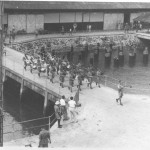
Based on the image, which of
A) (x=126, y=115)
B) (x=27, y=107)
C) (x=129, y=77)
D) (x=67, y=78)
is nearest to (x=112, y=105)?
(x=126, y=115)

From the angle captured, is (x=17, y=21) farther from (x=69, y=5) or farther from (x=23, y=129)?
(x=23, y=129)

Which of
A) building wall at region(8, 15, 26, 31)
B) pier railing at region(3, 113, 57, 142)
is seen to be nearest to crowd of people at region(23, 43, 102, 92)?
pier railing at region(3, 113, 57, 142)

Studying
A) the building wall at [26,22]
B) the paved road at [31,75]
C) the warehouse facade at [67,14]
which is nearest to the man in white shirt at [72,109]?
the paved road at [31,75]

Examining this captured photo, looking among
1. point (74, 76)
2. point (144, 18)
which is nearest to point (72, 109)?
point (74, 76)

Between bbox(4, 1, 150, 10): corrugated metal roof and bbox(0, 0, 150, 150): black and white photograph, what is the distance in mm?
158

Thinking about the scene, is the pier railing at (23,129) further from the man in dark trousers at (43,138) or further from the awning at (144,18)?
the awning at (144,18)

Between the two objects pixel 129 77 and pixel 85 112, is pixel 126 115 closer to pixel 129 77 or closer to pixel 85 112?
pixel 85 112

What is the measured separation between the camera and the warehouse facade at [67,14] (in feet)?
A: 168

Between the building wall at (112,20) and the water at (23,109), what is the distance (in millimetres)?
29033

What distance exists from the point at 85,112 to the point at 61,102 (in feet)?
6.69

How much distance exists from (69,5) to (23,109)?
2932 cm

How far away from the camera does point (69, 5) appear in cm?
5603

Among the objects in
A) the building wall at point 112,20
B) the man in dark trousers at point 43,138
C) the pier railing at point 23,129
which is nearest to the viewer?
the man in dark trousers at point 43,138

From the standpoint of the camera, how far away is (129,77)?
40562 millimetres
